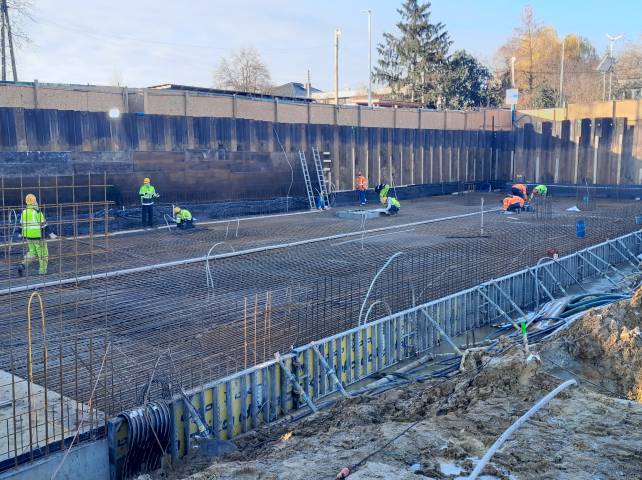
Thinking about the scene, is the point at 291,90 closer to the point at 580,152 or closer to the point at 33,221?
the point at 580,152

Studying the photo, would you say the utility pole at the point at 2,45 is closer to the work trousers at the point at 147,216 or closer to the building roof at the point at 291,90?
the work trousers at the point at 147,216

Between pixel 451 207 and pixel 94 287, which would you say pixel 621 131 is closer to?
pixel 451 207

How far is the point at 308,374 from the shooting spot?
24.5 ft

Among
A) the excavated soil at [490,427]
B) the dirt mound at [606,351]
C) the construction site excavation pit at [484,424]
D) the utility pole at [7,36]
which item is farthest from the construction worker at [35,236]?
the utility pole at [7,36]

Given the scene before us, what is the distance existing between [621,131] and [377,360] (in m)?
25.7

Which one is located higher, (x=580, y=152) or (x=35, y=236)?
(x=580, y=152)

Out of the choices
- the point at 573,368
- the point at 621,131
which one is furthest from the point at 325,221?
the point at 621,131

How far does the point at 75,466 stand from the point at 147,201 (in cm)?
1366

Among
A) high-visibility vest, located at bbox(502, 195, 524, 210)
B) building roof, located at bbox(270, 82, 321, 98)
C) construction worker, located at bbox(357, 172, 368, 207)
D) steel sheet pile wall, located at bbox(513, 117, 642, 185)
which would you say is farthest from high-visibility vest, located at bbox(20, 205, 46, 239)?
building roof, located at bbox(270, 82, 321, 98)

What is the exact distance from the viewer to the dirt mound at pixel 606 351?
675 centimetres

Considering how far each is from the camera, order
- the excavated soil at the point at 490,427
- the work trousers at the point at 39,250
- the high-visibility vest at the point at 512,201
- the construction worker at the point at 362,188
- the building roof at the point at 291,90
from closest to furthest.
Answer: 1. the excavated soil at the point at 490,427
2. the work trousers at the point at 39,250
3. the high-visibility vest at the point at 512,201
4. the construction worker at the point at 362,188
5. the building roof at the point at 291,90

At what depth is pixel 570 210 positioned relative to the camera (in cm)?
2402

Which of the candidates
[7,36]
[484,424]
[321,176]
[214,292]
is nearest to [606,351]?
[484,424]

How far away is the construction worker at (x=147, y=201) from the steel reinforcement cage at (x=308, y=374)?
1120 centimetres
